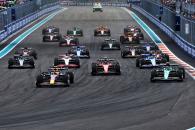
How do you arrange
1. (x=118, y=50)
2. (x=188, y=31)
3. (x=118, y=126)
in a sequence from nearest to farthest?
(x=118, y=126), (x=188, y=31), (x=118, y=50)

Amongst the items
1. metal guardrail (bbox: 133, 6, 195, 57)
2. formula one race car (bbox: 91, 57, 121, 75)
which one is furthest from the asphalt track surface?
metal guardrail (bbox: 133, 6, 195, 57)

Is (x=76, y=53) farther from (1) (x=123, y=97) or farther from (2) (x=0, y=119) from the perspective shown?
(2) (x=0, y=119)

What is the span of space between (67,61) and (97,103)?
12879 mm

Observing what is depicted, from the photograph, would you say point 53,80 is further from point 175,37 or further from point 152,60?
point 175,37

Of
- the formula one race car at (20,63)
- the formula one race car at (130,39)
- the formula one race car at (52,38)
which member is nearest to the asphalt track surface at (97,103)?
the formula one race car at (20,63)

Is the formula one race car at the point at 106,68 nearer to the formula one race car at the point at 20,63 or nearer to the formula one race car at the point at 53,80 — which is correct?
the formula one race car at the point at 53,80

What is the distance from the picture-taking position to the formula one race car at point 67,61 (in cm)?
3647

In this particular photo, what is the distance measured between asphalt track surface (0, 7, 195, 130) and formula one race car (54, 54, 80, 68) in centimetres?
56

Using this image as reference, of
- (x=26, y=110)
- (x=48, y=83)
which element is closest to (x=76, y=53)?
(x=48, y=83)

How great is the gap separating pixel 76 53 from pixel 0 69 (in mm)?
6338

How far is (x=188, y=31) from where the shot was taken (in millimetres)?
45469

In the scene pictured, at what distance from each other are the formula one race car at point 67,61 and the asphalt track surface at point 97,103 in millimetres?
556

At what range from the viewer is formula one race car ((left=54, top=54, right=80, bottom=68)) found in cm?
3647

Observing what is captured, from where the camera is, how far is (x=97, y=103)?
78.7 feet
